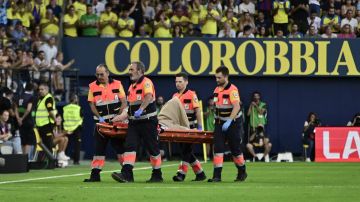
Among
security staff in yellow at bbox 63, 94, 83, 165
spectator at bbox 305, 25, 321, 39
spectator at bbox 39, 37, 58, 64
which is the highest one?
spectator at bbox 305, 25, 321, 39

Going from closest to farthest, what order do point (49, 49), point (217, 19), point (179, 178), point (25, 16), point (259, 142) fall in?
point (179, 178) → point (49, 49) → point (25, 16) → point (259, 142) → point (217, 19)

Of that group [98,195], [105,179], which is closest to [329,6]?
[105,179]

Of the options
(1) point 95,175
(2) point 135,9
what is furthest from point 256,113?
(1) point 95,175

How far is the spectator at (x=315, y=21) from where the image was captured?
38344 millimetres

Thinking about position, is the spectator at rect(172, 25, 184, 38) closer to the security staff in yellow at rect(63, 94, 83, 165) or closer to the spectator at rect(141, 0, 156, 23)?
the spectator at rect(141, 0, 156, 23)

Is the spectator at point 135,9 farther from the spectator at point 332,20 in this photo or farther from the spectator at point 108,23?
the spectator at point 332,20

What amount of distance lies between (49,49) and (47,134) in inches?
237

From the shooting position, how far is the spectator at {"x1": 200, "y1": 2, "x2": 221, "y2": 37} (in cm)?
3756

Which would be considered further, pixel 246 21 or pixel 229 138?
pixel 246 21

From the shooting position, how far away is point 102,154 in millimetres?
20688

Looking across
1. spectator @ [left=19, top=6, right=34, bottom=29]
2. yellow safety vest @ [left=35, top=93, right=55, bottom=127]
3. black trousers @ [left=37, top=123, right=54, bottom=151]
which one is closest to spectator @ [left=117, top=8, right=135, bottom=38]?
spectator @ [left=19, top=6, right=34, bottom=29]

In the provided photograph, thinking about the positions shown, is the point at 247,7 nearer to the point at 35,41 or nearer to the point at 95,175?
the point at 35,41

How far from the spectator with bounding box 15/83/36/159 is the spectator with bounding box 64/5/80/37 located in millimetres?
6401

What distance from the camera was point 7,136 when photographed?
2717 cm
